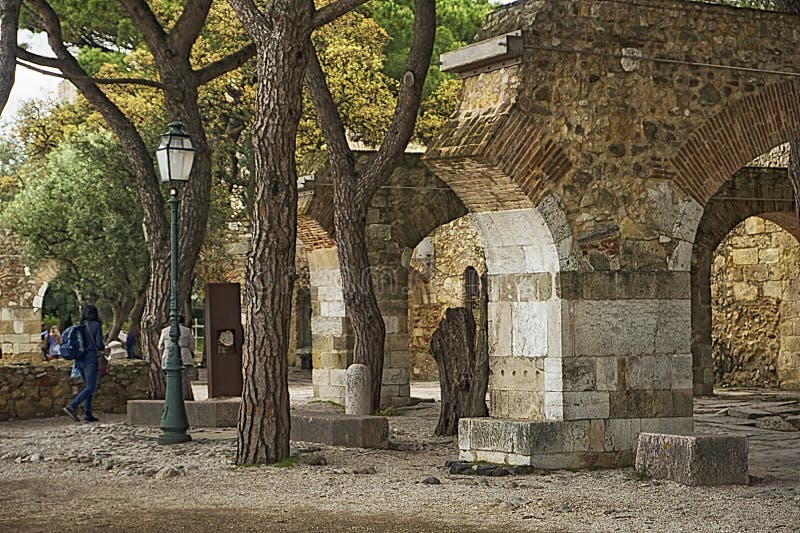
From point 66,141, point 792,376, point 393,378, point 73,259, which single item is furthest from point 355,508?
point 66,141

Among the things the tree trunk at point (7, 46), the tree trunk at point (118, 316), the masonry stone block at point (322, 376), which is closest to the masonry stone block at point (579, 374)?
the tree trunk at point (7, 46)

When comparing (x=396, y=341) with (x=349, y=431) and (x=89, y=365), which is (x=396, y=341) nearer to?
(x=89, y=365)

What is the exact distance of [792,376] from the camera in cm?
2086

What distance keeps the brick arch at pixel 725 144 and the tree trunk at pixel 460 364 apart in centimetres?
332

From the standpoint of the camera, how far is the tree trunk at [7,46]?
13.2 metres

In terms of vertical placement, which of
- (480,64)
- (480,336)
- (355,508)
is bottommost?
(355,508)

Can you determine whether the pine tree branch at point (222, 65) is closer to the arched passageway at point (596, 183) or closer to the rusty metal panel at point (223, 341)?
the rusty metal panel at point (223, 341)

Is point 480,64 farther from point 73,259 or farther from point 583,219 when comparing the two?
point 73,259

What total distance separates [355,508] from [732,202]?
1122cm

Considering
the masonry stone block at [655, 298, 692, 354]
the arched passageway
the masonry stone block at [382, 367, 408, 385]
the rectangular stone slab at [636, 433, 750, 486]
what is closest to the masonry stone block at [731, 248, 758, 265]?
the masonry stone block at [382, 367, 408, 385]

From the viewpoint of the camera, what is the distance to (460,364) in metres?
13.2

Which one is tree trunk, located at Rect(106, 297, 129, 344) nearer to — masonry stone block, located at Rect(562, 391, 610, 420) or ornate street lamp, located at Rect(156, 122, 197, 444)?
ornate street lamp, located at Rect(156, 122, 197, 444)

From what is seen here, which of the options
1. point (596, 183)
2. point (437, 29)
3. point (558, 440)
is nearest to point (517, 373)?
point (558, 440)

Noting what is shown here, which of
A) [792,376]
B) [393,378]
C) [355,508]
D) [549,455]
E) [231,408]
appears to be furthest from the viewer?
[792,376]
